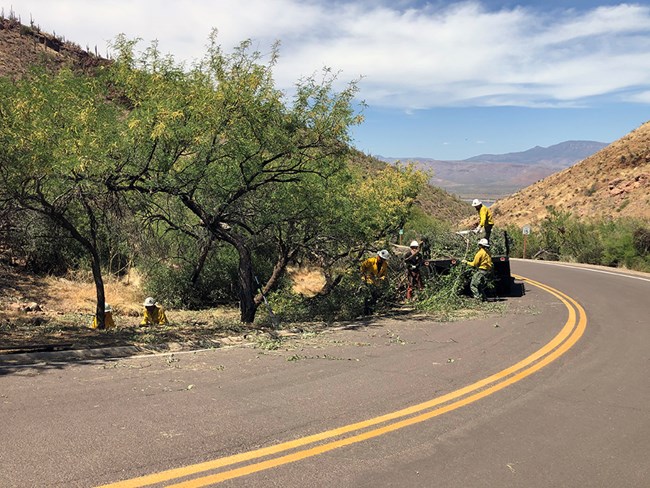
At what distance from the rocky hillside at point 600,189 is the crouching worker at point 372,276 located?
129ft

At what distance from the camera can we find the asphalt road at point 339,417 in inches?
172

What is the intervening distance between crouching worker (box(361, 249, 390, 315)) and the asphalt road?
12.5ft

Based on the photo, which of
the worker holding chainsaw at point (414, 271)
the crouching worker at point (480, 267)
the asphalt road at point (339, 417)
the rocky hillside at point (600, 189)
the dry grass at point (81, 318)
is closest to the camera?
the asphalt road at point (339, 417)

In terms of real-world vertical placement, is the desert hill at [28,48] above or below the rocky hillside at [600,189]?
above

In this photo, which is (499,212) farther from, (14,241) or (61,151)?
(61,151)

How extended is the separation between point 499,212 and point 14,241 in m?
60.1

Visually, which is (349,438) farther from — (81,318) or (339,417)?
(81,318)

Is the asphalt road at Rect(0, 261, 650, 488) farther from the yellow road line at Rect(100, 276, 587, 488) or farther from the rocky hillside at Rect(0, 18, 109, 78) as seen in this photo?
the rocky hillside at Rect(0, 18, 109, 78)

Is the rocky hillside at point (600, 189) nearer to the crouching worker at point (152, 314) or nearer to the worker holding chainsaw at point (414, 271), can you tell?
the worker holding chainsaw at point (414, 271)

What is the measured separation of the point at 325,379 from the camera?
6.91 m

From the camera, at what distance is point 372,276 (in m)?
13.0

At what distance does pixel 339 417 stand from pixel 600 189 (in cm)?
5685

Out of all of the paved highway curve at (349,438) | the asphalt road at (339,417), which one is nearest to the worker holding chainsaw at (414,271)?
the asphalt road at (339,417)

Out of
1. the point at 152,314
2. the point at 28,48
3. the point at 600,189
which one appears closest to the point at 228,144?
the point at 152,314
